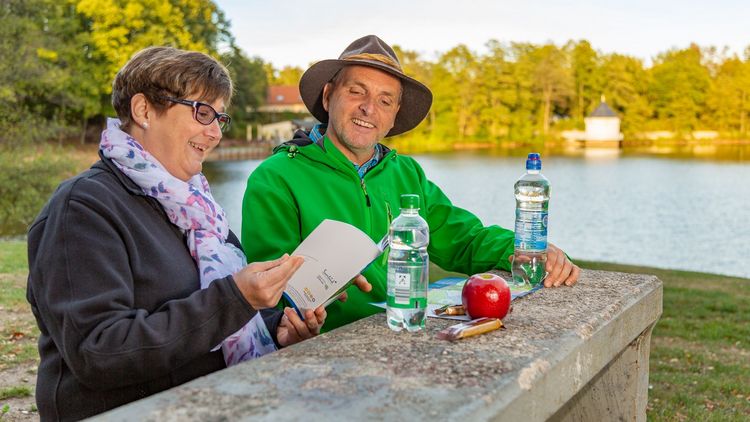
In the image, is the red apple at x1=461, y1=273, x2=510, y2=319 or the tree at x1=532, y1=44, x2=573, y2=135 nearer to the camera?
the red apple at x1=461, y1=273, x2=510, y2=319

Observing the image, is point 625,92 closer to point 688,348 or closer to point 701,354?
point 688,348

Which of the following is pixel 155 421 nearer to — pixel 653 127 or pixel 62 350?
pixel 62 350

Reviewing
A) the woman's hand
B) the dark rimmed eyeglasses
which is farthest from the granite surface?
the dark rimmed eyeglasses

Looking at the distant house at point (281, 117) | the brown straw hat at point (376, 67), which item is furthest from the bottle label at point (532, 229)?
the distant house at point (281, 117)

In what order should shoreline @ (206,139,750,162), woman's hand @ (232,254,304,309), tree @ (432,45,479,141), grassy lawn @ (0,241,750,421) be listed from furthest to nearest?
tree @ (432,45,479,141)
shoreline @ (206,139,750,162)
grassy lawn @ (0,241,750,421)
woman's hand @ (232,254,304,309)

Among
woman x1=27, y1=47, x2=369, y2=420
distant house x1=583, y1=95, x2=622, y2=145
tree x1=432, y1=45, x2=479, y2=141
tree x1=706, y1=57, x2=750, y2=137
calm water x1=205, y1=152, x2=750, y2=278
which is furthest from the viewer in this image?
tree x1=432, y1=45, x2=479, y2=141

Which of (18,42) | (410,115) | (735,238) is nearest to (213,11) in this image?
(18,42)

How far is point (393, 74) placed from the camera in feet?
10.8

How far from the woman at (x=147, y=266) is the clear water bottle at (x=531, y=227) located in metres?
0.88

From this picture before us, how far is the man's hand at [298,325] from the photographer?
2.45m

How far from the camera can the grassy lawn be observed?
15.6 feet

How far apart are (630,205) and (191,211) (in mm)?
25318

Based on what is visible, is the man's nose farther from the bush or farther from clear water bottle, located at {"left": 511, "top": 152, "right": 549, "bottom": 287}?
the bush

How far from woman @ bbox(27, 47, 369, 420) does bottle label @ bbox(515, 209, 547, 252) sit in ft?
2.88
